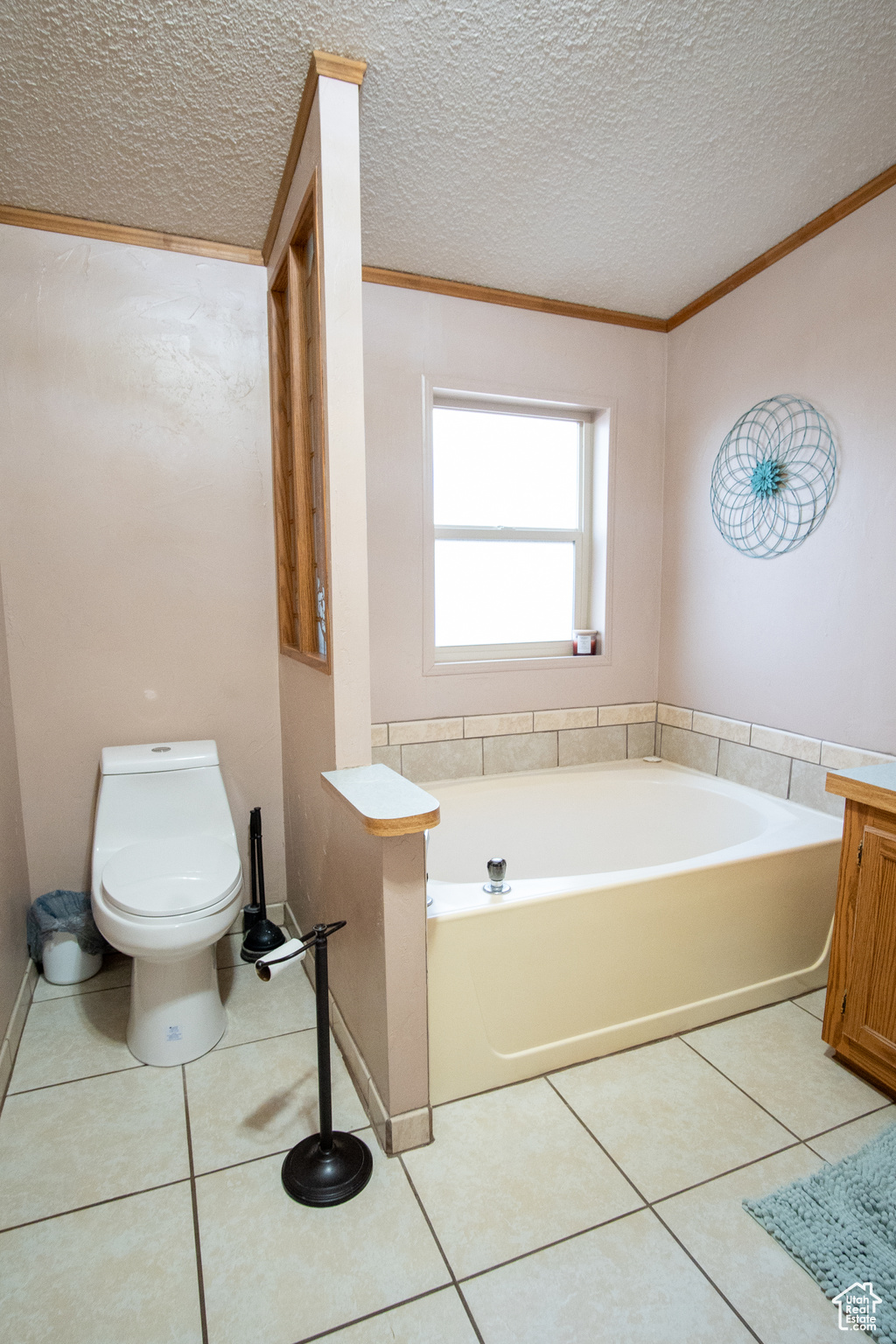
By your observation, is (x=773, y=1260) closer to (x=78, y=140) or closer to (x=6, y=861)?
(x=6, y=861)

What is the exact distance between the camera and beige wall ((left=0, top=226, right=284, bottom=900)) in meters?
2.13

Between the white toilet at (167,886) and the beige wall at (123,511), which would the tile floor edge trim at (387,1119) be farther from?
the beige wall at (123,511)

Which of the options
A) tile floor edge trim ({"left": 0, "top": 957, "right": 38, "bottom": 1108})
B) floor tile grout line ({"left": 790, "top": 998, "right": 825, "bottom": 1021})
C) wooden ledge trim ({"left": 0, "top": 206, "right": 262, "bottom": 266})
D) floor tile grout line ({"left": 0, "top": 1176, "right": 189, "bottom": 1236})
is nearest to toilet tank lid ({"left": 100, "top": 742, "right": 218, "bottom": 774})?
tile floor edge trim ({"left": 0, "top": 957, "right": 38, "bottom": 1108})

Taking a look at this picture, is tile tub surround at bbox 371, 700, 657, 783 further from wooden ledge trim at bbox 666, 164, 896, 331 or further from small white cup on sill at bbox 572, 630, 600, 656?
wooden ledge trim at bbox 666, 164, 896, 331

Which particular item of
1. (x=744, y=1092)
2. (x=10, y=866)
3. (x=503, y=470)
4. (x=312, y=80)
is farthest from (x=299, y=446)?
(x=744, y=1092)

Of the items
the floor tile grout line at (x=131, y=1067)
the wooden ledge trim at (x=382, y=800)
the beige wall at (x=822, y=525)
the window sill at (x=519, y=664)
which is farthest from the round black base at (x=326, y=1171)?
the beige wall at (x=822, y=525)

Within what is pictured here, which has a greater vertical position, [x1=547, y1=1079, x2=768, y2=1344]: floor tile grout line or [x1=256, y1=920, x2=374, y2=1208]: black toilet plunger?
[x1=256, y1=920, x2=374, y2=1208]: black toilet plunger

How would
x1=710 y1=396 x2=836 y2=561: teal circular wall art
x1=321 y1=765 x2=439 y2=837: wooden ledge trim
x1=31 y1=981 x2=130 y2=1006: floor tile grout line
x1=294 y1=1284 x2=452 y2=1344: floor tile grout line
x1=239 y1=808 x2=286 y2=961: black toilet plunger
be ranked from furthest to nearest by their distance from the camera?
x1=239 y1=808 x2=286 y2=961: black toilet plunger, x1=710 y1=396 x2=836 y2=561: teal circular wall art, x1=31 y1=981 x2=130 y2=1006: floor tile grout line, x1=321 y1=765 x2=439 y2=837: wooden ledge trim, x1=294 y1=1284 x2=452 y2=1344: floor tile grout line

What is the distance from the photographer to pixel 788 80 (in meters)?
1.60

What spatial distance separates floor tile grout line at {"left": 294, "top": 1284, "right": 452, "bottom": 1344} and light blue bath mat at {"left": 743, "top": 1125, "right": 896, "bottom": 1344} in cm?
65

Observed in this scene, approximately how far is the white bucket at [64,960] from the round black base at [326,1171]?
1095mm

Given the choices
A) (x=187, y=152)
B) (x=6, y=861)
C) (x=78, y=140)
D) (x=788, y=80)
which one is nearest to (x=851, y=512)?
(x=788, y=80)

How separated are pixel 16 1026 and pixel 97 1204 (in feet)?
2.35

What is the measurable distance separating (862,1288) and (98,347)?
300cm
